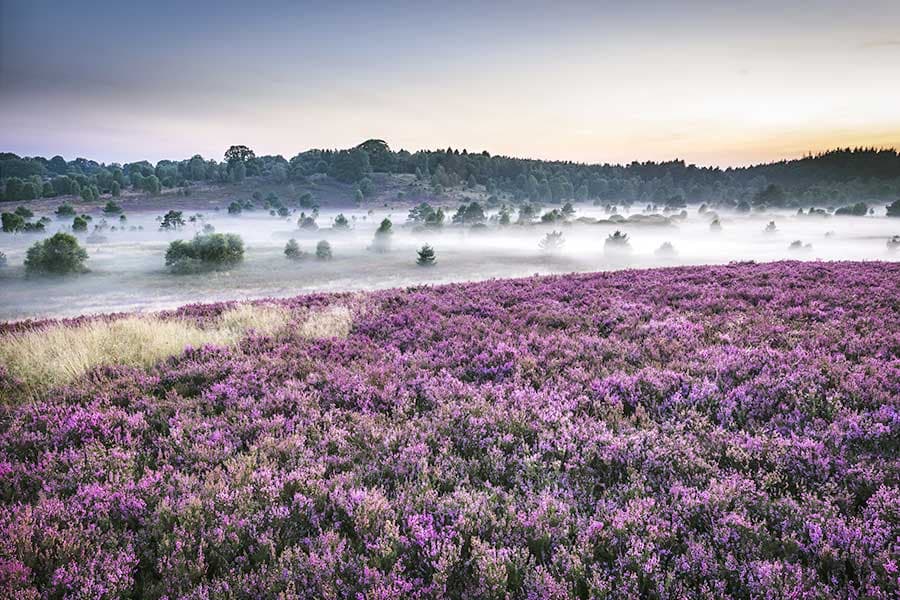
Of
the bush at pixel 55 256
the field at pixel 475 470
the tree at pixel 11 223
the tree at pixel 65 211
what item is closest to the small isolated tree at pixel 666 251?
the field at pixel 475 470

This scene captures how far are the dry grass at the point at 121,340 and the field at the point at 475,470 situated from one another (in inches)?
18.1

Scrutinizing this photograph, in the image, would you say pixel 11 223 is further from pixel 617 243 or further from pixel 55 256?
pixel 617 243

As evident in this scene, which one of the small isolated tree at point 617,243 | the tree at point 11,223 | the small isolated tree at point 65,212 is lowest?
the small isolated tree at point 617,243

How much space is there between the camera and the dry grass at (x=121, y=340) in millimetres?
8395

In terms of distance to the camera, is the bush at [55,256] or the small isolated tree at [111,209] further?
the small isolated tree at [111,209]

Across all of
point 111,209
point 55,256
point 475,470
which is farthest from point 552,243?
point 111,209

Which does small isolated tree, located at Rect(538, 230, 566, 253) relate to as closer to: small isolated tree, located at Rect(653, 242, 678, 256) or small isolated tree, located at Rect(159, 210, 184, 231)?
small isolated tree, located at Rect(653, 242, 678, 256)

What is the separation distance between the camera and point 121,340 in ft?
33.8

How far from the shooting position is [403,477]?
4.84 meters

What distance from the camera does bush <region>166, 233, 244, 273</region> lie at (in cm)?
4822

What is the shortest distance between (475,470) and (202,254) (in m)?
53.2

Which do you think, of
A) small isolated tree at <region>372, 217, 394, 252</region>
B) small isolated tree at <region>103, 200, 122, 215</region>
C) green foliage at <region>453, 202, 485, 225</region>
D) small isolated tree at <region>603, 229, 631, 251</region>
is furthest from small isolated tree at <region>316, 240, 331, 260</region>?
small isolated tree at <region>103, 200, 122, 215</region>

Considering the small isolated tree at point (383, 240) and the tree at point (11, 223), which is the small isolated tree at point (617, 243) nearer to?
the small isolated tree at point (383, 240)

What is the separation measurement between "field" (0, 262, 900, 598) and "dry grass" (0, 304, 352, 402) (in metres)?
0.46
